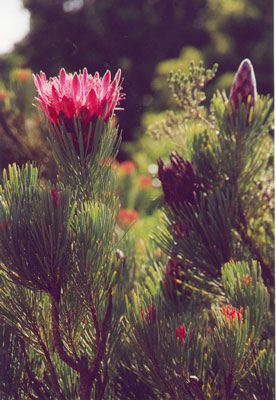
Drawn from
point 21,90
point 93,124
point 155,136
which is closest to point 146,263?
point 155,136

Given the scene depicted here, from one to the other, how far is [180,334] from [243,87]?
0.27 meters

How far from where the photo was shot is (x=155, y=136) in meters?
0.61

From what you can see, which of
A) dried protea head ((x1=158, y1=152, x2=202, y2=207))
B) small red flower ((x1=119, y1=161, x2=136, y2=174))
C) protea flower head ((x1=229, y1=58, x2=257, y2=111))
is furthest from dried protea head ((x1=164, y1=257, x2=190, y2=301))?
small red flower ((x1=119, y1=161, x2=136, y2=174))

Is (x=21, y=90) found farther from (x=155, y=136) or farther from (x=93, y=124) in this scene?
(x=93, y=124)

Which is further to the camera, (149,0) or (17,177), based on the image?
(149,0)

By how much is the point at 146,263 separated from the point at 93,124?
0.90 feet

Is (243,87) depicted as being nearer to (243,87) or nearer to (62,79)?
(243,87)

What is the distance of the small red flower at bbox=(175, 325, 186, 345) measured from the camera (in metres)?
0.40

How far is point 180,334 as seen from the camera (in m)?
0.40

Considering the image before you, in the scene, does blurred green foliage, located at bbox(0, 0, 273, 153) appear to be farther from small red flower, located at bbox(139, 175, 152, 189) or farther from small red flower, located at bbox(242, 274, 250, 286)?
small red flower, located at bbox(139, 175, 152, 189)

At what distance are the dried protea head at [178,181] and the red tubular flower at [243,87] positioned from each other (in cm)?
8

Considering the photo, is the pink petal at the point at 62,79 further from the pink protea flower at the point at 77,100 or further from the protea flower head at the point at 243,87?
the protea flower head at the point at 243,87

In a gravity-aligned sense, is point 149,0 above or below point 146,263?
above

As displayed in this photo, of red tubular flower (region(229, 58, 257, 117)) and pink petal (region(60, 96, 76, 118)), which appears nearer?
pink petal (region(60, 96, 76, 118))
